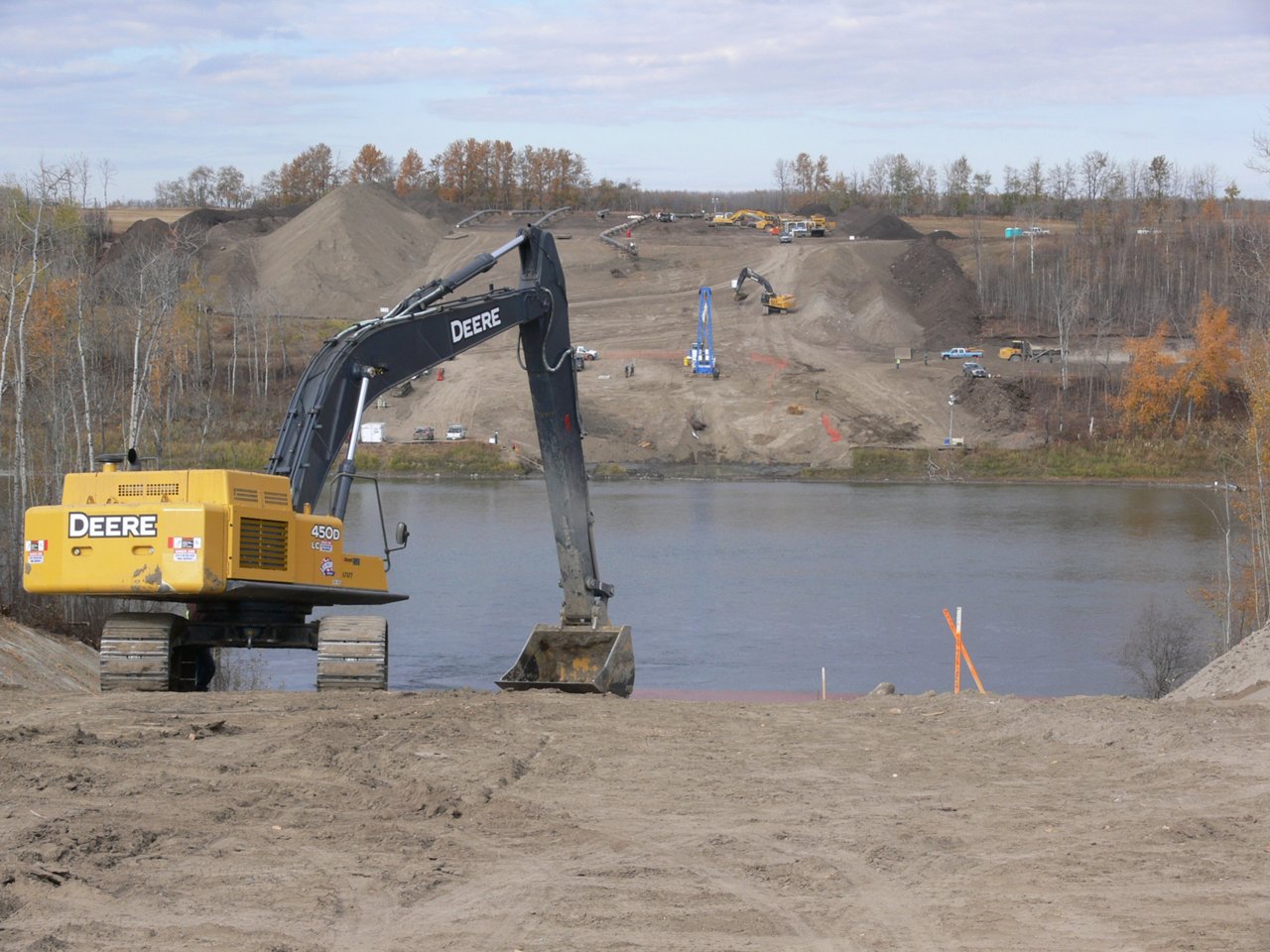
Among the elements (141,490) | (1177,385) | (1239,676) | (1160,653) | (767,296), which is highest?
(767,296)

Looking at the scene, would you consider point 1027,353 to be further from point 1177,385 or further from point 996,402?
point 1177,385

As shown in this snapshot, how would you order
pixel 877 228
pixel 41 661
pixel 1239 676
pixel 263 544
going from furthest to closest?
pixel 877 228 → pixel 41 661 → pixel 1239 676 → pixel 263 544

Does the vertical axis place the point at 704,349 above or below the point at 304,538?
above

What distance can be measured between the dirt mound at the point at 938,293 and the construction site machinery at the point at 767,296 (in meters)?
8.82

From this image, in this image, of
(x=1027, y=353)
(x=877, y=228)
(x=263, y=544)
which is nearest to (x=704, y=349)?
(x=1027, y=353)

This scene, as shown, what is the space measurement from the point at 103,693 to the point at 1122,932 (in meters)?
10.7

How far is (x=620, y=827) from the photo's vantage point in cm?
1003

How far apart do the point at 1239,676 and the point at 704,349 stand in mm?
68090

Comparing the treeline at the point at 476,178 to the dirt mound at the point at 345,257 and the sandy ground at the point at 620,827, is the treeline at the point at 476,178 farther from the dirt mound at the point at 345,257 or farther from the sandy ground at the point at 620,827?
the sandy ground at the point at 620,827

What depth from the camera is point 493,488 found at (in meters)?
71.2

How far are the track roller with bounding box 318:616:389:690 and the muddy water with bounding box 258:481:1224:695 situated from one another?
47.0ft

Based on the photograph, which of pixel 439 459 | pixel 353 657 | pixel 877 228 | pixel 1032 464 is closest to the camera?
pixel 353 657

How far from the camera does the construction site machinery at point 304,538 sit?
13836 mm

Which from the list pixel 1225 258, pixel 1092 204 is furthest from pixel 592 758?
pixel 1092 204
